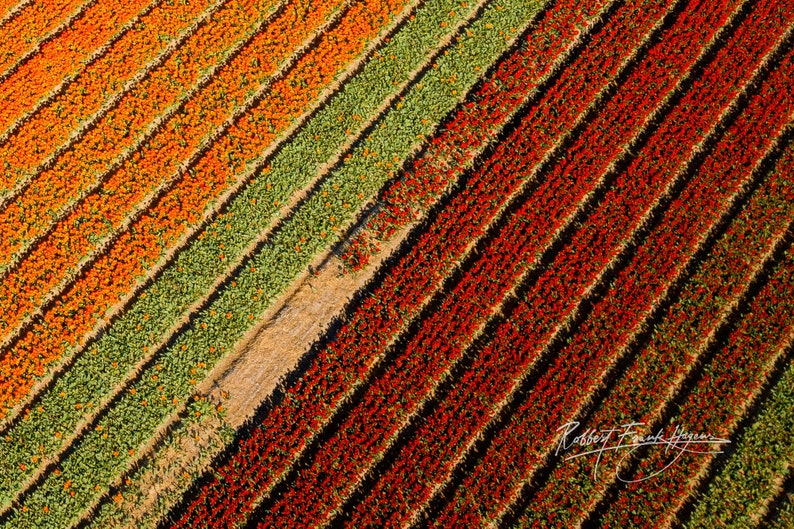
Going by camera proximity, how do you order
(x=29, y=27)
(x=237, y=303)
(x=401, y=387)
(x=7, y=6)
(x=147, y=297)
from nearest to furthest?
(x=401, y=387)
(x=237, y=303)
(x=147, y=297)
(x=29, y=27)
(x=7, y=6)

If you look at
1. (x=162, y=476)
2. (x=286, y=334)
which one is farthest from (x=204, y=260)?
(x=162, y=476)

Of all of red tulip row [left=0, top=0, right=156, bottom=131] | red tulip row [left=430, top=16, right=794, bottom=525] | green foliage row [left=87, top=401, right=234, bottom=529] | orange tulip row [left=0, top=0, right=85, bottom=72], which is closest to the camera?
red tulip row [left=430, top=16, right=794, bottom=525]

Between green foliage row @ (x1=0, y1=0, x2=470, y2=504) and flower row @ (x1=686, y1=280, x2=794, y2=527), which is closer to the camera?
flower row @ (x1=686, y1=280, x2=794, y2=527)

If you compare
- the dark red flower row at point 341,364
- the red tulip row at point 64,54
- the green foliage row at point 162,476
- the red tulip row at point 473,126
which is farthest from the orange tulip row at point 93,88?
the dark red flower row at point 341,364

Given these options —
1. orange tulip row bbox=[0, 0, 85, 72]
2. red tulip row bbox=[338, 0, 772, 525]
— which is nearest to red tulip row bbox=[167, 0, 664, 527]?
red tulip row bbox=[338, 0, 772, 525]

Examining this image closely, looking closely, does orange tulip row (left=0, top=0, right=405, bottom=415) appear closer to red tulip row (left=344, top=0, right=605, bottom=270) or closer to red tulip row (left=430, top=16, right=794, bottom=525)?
red tulip row (left=344, top=0, right=605, bottom=270)

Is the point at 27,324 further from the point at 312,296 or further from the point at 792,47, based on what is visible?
the point at 792,47

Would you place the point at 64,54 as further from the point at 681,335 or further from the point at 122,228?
the point at 681,335
